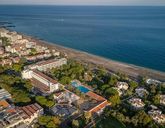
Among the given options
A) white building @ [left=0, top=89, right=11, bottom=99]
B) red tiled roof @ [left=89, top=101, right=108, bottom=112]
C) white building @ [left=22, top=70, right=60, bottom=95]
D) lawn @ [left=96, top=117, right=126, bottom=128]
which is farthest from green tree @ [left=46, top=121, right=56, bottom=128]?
white building @ [left=22, top=70, right=60, bottom=95]

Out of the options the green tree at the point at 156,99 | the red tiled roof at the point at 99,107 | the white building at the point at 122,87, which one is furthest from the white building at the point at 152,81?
the red tiled roof at the point at 99,107

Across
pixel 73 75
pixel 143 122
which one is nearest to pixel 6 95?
pixel 73 75

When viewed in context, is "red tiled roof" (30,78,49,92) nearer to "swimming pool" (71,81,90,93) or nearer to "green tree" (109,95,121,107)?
"swimming pool" (71,81,90,93)

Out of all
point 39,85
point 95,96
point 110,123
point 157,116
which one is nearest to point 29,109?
point 39,85

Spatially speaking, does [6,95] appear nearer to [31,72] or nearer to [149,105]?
[31,72]

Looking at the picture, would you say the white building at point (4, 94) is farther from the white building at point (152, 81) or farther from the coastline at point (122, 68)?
the white building at point (152, 81)

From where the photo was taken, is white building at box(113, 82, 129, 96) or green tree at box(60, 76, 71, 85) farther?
green tree at box(60, 76, 71, 85)

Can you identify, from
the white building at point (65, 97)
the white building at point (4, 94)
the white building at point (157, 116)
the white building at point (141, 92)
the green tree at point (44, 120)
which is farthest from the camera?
the white building at point (141, 92)
